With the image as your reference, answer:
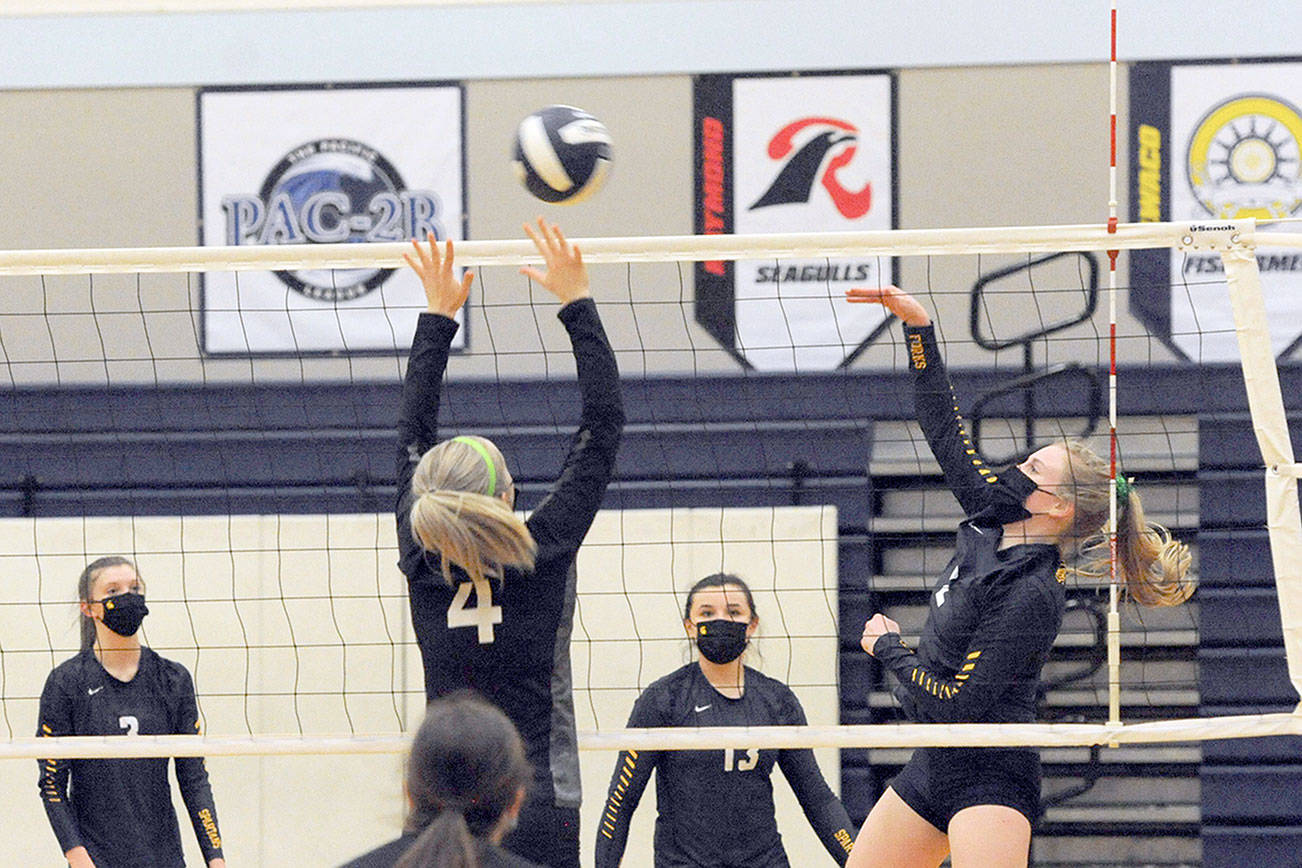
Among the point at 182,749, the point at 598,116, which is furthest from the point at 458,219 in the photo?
the point at 182,749

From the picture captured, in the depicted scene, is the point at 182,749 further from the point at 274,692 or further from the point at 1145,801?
the point at 1145,801

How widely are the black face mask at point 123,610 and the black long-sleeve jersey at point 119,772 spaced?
153 mm

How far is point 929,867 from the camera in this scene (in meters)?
4.20

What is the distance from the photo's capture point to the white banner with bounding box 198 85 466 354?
7461 millimetres

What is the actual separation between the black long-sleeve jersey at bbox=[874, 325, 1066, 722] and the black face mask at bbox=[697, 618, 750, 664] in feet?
2.71

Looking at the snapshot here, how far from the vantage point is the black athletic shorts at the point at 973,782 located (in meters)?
4.00

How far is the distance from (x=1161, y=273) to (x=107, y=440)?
16.0 ft

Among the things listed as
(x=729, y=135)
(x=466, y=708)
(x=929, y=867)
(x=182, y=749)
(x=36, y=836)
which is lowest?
(x=36, y=836)

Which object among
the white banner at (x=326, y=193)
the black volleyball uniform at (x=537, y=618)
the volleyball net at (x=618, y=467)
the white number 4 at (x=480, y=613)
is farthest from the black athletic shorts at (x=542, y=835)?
the white banner at (x=326, y=193)

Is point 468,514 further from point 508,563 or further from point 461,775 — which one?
point 461,775

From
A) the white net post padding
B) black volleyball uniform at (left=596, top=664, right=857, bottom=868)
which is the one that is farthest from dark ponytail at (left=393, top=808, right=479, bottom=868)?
black volleyball uniform at (left=596, top=664, right=857, bottom=868)

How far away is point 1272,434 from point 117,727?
3511mm

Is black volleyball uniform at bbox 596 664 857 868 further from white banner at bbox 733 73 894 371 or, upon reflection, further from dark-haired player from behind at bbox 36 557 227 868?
white banner at bbox 733 73 894 371

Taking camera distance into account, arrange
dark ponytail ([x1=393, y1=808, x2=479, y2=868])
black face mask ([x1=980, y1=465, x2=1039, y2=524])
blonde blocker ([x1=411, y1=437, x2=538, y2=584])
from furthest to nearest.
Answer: black face mask ([x1=980, y1=465, x2=1039, y2=524]) → blonde blocker ([x1=411, y1=437, x2=538, y2=584]) → dark ponytail ([x1=393, y1=808, x2=479, y2=868])
